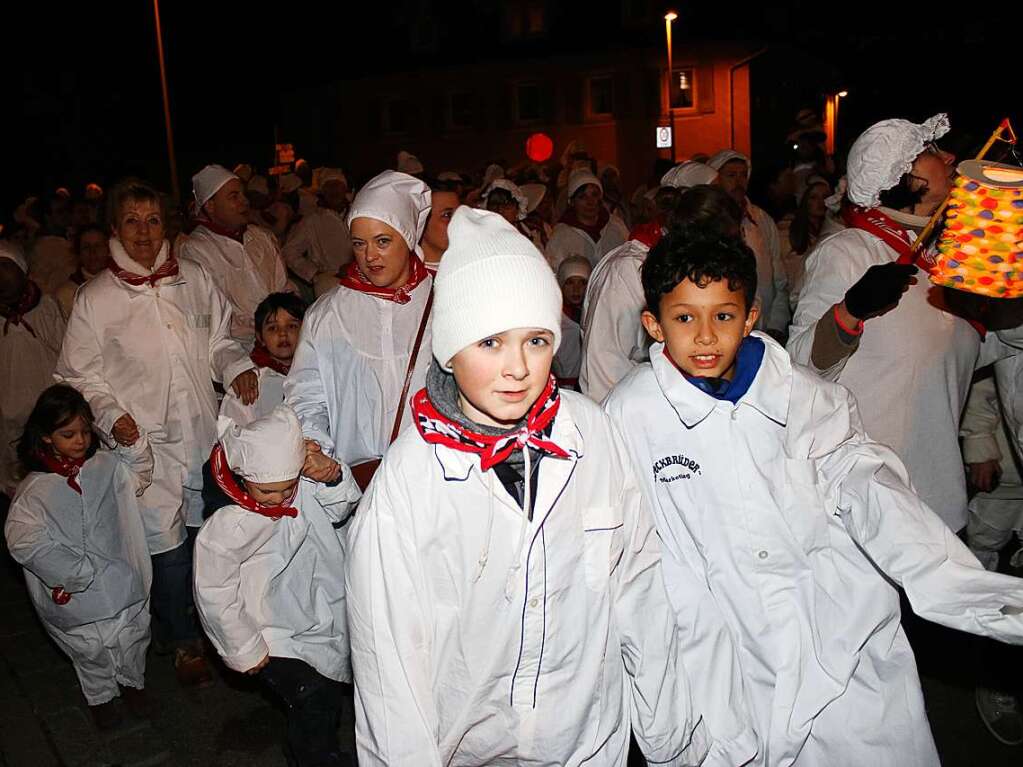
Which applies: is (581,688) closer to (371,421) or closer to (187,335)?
(371,421)

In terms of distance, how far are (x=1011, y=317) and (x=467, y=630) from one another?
3.06m

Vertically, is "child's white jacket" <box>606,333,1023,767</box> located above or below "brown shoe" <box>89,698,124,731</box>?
above

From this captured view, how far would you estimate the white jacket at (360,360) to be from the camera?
4742 millimetres

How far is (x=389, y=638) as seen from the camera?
2797 millimetres

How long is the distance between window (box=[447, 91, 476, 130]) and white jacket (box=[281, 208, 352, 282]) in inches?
1415

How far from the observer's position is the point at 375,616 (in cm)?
280

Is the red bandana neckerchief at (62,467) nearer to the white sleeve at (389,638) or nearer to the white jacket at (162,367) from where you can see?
the white jacket at (162,367)

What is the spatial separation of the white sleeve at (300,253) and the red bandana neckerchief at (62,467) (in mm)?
6882

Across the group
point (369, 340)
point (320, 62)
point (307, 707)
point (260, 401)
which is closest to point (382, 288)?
point (369, 340)

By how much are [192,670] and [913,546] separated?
4268 millimetres

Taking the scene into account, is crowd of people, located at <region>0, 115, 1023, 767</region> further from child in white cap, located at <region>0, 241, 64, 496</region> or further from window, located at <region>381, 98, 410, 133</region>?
window, located at <region>381, 98, 410, 133</region>

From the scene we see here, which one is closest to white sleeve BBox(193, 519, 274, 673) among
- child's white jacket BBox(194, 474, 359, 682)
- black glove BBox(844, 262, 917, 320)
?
child's white jacket BBox(194, 474, 359, 682)

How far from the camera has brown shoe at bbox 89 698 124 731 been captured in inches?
210

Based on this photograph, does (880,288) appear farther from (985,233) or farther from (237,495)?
(237,495)
